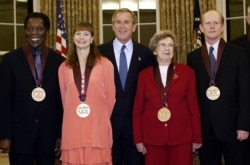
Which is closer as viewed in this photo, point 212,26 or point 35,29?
point 35,29

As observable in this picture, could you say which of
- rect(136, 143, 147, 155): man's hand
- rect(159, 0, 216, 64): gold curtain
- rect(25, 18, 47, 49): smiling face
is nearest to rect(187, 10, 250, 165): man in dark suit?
rect(136, 143, 147, 155): man's hand

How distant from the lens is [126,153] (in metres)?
3.76

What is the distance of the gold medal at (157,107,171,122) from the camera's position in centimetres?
351

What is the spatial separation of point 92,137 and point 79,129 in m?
0.12

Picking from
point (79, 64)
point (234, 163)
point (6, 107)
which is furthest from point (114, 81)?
point (234, 163)

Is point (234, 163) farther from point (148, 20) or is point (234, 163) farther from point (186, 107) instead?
point (148, 20)

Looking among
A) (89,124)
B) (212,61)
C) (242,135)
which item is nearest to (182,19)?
(212,61)

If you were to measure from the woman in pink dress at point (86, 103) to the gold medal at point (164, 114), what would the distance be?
0.40m

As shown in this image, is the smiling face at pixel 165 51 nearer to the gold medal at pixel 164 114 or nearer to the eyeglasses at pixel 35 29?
the gold medal at pixel 164 114

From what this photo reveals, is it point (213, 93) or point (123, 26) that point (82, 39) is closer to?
point (123, 26)

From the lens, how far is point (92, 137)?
3.26 metres

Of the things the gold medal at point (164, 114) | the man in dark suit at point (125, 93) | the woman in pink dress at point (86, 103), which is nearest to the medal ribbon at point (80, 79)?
the woman in pink dress at point (86, 103)

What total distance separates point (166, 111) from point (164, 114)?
0.03 meters

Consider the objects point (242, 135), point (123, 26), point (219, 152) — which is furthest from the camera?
point (123, 26)
